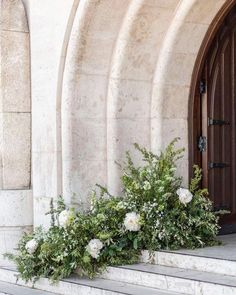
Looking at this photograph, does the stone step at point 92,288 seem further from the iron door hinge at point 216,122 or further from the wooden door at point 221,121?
the iron door hinge at point 216,122

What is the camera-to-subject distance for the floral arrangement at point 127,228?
5.08 meters

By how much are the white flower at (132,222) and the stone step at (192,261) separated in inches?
8.1

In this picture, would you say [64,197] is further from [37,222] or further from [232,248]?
[232,248]

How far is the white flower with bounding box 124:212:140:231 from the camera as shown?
510cm

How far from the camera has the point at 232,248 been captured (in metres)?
5.15

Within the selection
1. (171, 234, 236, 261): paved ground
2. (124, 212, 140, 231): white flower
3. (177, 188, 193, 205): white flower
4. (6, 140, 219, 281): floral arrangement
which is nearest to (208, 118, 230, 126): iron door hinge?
(6, 140, 219, 281): floral arrangement

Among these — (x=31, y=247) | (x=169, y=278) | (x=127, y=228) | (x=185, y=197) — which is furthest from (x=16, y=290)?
(x=185, y=197)

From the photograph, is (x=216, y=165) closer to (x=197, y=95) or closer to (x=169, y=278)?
(x=197, y=95)

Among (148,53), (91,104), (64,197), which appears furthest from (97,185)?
(148,53)

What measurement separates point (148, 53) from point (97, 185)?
1108 mm

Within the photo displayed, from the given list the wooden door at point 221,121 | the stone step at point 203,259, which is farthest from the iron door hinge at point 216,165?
the stone step at point 203,259

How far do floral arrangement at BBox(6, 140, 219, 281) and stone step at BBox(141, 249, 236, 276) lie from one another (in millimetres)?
77

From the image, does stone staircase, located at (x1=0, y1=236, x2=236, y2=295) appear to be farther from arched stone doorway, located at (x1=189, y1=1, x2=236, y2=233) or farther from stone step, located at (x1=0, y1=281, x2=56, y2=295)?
arched stone doorway, located at (x1=189, y1=1, x2=236, y2=233)

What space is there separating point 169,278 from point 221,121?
71.3 inches
